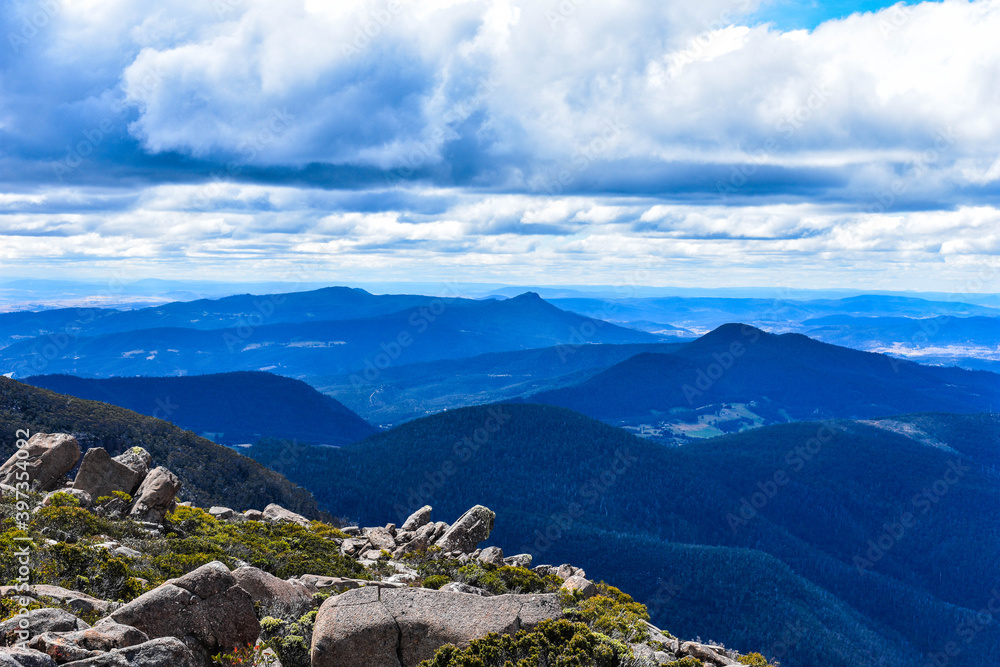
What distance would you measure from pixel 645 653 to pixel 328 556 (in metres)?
23.3

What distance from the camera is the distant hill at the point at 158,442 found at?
94250 millimetres

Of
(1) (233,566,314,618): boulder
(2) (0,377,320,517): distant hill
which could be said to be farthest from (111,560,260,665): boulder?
(2) (0,377,320,517): distant hill

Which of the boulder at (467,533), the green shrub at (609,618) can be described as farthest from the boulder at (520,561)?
the green shrub at (609,618)

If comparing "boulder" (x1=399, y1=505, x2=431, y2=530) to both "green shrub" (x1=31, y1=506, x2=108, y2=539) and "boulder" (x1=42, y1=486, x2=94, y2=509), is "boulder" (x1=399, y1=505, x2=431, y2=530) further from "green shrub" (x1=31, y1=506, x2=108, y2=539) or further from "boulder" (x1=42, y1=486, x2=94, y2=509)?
"green shrub" (x1=31, y1=506, x2=108, y2=539)

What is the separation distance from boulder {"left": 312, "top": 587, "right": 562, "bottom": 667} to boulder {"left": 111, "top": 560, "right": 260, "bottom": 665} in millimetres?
3294

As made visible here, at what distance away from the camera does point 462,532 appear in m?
53.4

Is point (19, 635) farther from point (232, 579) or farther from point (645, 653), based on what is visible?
point (645, 653)

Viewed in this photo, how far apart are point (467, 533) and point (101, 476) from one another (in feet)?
89.9

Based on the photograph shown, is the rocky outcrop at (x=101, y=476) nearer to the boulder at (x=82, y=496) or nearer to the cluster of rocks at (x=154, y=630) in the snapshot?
the boulder at (x=82, y=496)

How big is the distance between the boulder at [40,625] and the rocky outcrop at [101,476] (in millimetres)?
26765

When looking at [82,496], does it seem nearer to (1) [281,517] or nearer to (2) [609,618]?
(1) [281,517]

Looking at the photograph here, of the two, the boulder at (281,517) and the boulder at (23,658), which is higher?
the boulder at (23,658)

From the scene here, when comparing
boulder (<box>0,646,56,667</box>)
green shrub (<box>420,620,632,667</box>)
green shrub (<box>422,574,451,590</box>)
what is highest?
boulder (<box>0,646,56,667</box>)

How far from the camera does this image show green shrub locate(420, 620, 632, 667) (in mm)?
21359
